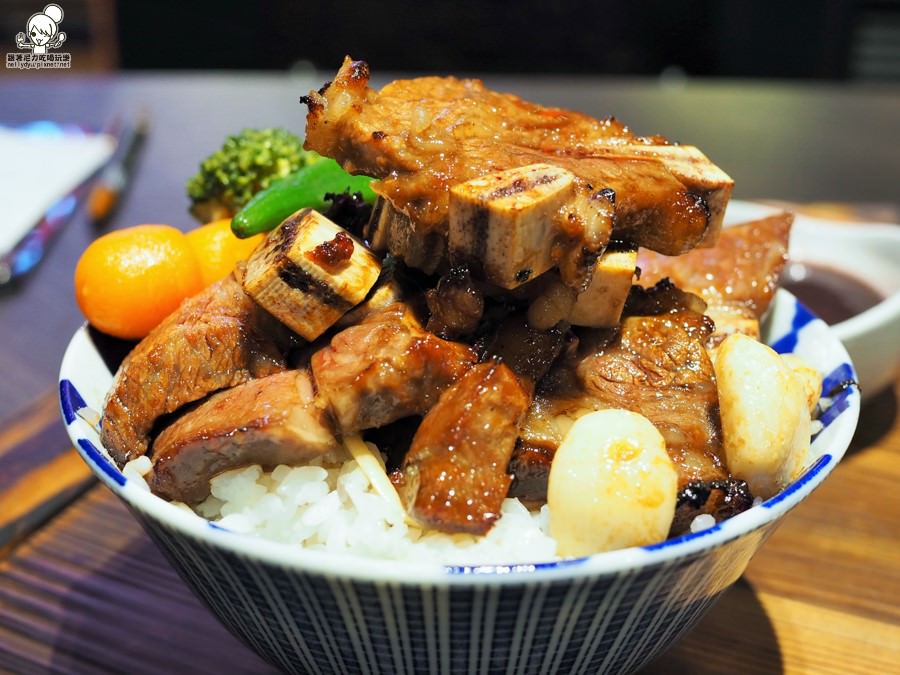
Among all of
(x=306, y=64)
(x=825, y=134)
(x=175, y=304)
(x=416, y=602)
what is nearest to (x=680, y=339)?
(x=416, y=602)

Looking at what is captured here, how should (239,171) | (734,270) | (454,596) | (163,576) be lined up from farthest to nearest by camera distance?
1. (239,171)
2. (734,270)
3. (163,576)
4. (454,596)

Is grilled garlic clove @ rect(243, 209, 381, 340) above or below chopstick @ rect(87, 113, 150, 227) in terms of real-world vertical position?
above

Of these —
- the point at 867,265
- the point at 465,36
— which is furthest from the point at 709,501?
the point at 465,36

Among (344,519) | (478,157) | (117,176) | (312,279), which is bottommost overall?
(117,176)

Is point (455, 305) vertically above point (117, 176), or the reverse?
point (455, 305)

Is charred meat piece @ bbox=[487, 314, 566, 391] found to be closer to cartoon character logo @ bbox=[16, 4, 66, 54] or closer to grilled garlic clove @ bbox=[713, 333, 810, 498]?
grilled garlic clove @ bbox=[713, 333, 810, 498]

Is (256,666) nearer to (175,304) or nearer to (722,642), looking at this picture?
(175,304)

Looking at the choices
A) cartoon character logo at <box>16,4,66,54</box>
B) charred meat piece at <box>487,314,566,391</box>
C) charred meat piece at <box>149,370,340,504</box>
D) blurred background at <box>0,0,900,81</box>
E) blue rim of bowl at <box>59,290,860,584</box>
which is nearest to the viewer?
blue rim of bowl at <box>59,290,860,584</box>

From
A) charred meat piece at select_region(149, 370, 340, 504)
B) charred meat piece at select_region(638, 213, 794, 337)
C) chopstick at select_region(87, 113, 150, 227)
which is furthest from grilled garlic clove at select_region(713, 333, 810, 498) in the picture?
chopstick at select_region(87, 113, 150, 227)

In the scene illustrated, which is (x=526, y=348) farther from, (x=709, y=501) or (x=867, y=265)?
(x=867, y=265)
